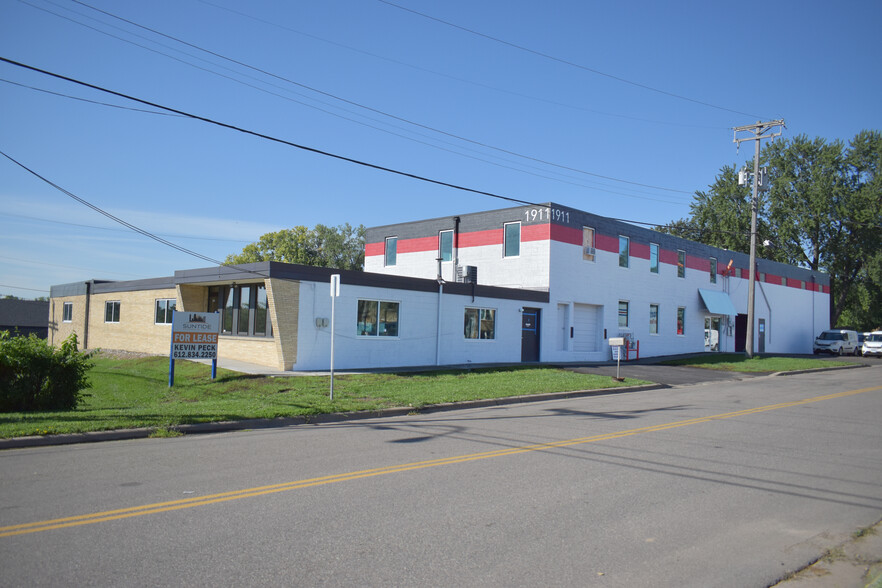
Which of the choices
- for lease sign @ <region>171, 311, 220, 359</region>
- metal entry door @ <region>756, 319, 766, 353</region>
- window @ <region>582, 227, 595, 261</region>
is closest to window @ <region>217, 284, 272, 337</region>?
for lease sign @ <region>171, 311, 220, 359</region>

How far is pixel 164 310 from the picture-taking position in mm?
27734

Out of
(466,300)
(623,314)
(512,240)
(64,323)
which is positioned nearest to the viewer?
(466,300)

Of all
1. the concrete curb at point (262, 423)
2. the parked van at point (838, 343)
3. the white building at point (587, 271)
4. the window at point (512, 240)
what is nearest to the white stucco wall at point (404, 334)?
the white building at point (587, 271)

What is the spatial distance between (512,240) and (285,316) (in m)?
Result: 13.5

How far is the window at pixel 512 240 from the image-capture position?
1155 inches

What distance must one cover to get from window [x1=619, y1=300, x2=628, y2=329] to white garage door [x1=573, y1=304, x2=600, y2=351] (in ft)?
5.95

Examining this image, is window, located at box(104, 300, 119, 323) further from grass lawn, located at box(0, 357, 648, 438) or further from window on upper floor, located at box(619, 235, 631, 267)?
window on upper floor, located at box(619, 235, 631, 267)

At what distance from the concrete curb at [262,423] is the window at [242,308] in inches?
386

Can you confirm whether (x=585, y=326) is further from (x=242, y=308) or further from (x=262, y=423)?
(x=262, y=423)

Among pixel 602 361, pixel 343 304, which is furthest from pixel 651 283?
pixel 343 304

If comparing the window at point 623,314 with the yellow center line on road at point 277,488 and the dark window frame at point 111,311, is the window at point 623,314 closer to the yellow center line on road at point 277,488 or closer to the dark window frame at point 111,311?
the yellow center line on road at point 277,488

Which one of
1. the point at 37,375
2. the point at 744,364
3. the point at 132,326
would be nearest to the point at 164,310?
the point at 132,326

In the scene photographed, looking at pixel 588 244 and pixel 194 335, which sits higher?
pixel 588 244

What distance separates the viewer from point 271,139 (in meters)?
13.5
